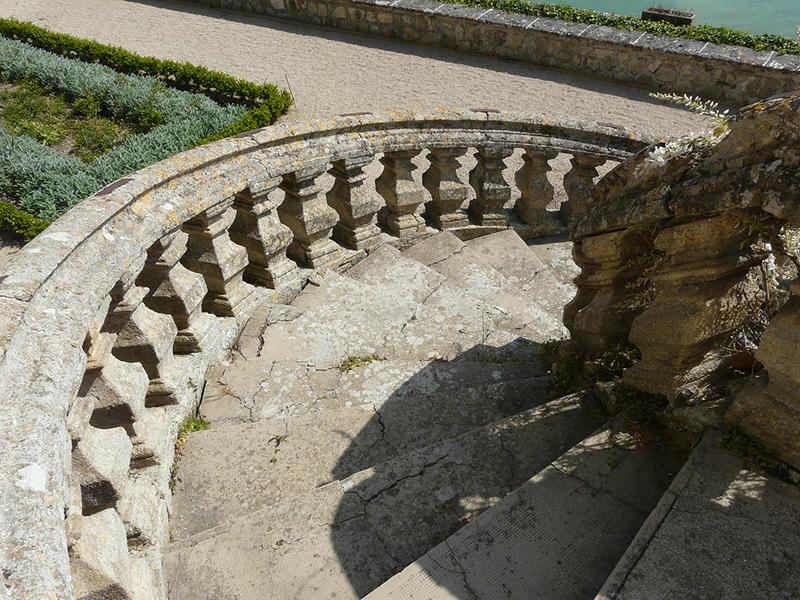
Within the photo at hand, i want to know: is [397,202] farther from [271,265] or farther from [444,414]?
[444,414]

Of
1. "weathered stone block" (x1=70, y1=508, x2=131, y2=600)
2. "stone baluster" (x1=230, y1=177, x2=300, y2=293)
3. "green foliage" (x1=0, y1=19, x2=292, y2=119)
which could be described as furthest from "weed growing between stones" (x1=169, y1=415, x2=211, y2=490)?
"green foliage" (x1=0, y1=19, x2=292, y2=119)

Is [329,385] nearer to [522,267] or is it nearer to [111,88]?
[522,267]

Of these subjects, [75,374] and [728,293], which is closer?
[75,374]

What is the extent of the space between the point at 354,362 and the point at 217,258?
106 cm

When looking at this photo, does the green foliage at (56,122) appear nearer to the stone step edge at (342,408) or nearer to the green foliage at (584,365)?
the stone step edge at (342,408)

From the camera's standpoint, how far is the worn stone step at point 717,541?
198 centimetres

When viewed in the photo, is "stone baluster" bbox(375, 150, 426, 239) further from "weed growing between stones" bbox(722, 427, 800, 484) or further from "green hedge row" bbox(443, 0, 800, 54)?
"green hedge row" bbox(443, 0, 800, 54)

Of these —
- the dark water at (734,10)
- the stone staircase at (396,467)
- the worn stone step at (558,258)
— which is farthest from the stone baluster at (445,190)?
the dark water at (734,10)

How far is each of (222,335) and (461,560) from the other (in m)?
2.16

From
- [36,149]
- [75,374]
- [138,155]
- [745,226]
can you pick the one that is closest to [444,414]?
[745,226]

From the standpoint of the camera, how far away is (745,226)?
7.57ft

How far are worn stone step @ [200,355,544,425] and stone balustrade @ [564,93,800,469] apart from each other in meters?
0.97

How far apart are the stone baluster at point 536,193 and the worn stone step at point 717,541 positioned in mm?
3907

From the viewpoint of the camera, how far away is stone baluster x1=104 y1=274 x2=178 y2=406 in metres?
2.84
